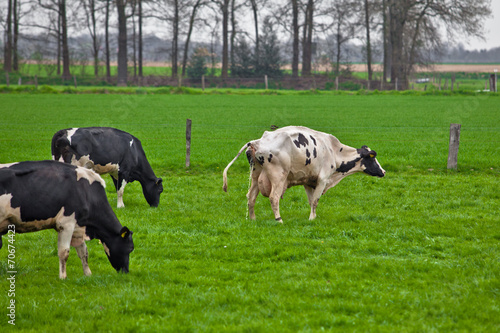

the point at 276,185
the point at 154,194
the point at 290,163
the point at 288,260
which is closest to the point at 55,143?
the point at 154,194

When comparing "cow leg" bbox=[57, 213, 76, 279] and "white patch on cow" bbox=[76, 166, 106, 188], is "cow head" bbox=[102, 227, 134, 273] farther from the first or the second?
"white patch on cow" bbox=[76, 166, 106, 188]

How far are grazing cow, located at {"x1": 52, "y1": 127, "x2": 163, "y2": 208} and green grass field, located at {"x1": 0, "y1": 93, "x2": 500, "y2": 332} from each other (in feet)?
1.72

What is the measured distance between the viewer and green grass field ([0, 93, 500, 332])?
594cm

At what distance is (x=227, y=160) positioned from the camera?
1673 centimetres

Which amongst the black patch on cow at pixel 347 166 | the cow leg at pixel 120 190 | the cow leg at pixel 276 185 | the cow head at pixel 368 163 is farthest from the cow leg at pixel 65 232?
the cow head at pixel 368 163

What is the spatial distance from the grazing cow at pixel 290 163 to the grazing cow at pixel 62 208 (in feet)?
9.62

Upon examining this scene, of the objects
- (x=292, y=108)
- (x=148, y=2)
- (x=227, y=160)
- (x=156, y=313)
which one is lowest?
(x=156, y=313)

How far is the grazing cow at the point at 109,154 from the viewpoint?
10.9m

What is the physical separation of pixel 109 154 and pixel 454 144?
9985mm

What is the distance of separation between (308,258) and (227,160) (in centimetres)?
900

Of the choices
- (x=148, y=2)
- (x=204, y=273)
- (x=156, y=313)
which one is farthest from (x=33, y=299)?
(x=148, y=2)

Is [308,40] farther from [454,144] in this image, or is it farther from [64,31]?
[454,144]

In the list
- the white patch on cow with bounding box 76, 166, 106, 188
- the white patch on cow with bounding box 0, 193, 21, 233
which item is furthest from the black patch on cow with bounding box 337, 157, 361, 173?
the white patch on cow with bounding box 0, 193, 21, 233

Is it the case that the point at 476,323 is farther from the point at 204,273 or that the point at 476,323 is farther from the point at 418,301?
the point at 204,273
